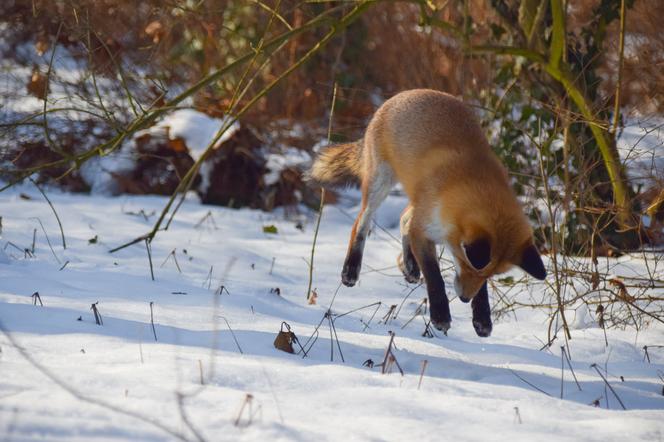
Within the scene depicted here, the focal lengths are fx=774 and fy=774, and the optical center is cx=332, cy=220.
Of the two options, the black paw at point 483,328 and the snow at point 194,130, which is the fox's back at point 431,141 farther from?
the snow at point 194,130

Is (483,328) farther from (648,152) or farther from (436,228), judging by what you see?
(648,152)

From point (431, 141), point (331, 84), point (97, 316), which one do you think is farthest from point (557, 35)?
point (331, 84)

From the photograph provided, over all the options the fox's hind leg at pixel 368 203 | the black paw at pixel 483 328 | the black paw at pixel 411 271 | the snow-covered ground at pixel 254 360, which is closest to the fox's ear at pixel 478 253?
the snow-covered ground at pixel 254 360

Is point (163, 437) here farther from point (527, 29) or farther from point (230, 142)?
point (230, 142)

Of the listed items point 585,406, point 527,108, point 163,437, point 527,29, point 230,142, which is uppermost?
point 527,29

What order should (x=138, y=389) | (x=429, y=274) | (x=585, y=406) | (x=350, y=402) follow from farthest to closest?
1. (x=429, y=274)
2. (x=585, y=406)
3. (x=350, y=402)
4. (x=138, y=389)

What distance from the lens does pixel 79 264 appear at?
571 centimetres

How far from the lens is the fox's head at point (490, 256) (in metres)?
4.39

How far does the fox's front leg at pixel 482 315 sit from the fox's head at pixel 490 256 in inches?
3.0

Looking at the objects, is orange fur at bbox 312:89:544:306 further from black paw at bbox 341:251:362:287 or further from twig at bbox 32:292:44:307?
twig at bbox 32:292:44:307

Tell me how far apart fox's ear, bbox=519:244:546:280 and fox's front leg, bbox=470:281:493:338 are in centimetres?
40

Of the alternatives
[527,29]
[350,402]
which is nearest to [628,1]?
[527,29]

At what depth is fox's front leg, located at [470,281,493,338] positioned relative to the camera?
16.0 feet

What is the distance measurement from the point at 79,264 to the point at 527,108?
408 centimetres
